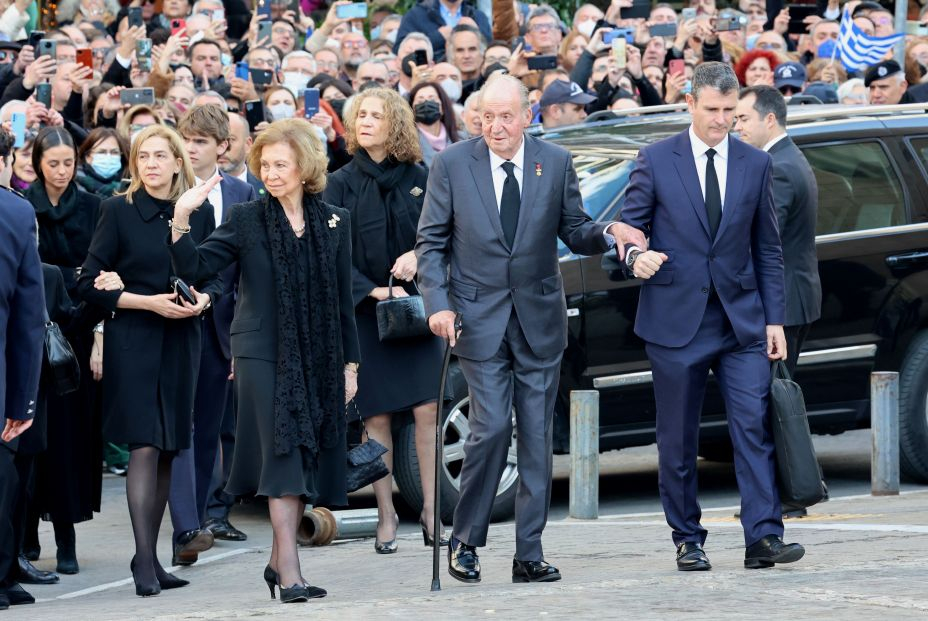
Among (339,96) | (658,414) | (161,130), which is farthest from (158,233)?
(339,96)

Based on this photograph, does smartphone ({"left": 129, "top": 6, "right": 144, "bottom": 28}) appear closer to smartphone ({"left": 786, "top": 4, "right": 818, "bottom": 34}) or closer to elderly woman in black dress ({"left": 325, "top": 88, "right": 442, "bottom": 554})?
elderly woman in black dress ({"left": 325, "top": 88, "right": 442, "bottom": 554})

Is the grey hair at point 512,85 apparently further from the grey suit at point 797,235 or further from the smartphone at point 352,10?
the smartphone at point 352,10

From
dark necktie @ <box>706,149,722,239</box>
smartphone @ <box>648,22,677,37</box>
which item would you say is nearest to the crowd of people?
dark necktie @ <box>706,149,722,239</box>

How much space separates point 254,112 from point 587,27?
5480 millimetres

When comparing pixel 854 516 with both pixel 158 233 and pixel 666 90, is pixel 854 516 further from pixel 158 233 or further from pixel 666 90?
pixel 666 90

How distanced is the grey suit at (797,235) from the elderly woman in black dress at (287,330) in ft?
9.08

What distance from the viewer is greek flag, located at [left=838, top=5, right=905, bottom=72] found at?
17.3 meters

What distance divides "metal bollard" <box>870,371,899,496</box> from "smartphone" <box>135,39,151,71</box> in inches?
243

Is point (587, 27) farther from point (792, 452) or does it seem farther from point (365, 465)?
point (792, 452)

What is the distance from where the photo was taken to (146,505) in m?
8.45

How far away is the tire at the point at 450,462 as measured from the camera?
9.94 meters

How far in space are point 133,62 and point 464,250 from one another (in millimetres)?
7037

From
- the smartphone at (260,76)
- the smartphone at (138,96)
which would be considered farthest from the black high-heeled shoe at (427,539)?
the smartphone at (260,76)

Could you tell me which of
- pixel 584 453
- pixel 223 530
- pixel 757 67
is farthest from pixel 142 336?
pixel 757 67
